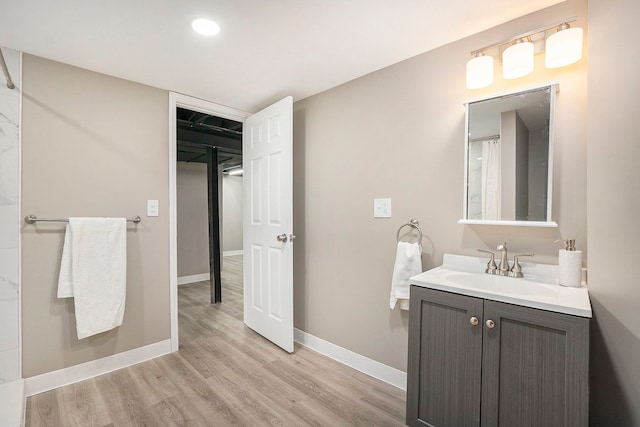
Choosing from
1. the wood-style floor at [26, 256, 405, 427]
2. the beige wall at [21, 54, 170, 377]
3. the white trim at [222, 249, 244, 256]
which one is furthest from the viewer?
the white trim at [222, 249, 244, 256]

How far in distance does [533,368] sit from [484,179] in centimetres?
93

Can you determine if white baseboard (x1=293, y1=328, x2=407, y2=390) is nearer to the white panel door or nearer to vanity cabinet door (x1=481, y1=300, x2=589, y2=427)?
the white panel door

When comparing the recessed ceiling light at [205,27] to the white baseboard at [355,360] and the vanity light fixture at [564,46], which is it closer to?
the vanity light fixture at [564,46]

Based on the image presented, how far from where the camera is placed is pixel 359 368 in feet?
7.22

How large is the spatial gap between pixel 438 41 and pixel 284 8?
3.04 feet

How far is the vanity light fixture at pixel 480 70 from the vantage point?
61.9 inches

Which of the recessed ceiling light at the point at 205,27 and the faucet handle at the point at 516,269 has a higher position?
the recessed ceiling light at the point at 205,27

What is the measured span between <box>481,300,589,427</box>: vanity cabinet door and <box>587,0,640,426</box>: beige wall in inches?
9.8

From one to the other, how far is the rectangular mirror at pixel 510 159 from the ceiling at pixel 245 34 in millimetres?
458

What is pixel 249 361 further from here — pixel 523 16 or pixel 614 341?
pixel 523 16

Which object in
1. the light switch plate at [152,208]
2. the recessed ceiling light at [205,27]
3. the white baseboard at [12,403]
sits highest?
the recessed ceiling light at [205,27]

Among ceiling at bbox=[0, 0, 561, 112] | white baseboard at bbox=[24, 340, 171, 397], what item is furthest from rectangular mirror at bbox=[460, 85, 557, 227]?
white baseboard at bbox=[24, 340, 171, 397]

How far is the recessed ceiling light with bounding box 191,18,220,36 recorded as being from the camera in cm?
155

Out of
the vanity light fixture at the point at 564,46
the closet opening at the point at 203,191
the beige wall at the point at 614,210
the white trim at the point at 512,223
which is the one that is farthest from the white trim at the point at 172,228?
the beige wall at the point at 614,210
